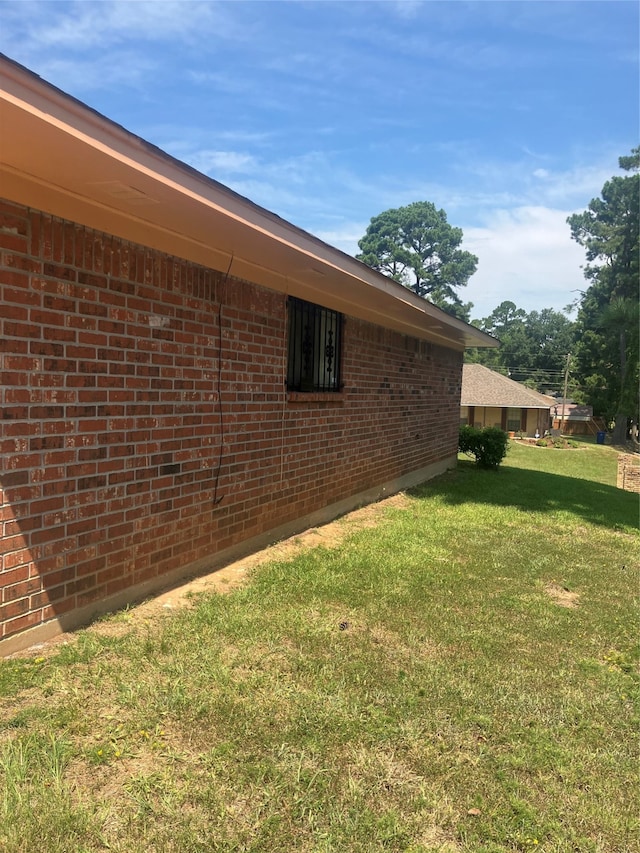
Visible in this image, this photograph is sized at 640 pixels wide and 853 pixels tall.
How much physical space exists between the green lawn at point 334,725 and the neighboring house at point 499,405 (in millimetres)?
34659

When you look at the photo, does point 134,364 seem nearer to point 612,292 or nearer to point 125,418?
point 125,418

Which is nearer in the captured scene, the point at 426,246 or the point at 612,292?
the point at 612,292

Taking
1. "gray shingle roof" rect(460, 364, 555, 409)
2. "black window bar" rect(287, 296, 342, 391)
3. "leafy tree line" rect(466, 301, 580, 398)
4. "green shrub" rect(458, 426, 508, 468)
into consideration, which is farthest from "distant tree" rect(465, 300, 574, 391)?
"black window bar" rect(287, 296, 342, 391)

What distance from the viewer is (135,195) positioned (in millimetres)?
3188

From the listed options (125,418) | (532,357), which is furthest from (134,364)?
(532,357)

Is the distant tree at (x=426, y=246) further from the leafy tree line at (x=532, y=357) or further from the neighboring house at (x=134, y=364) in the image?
the neighboring house at (x=134, y=364)

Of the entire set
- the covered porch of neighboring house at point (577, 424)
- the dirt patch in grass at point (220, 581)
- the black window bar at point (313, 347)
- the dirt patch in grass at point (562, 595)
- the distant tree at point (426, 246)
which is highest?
the distant tree at point (426, 246)

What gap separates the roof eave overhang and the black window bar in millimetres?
508

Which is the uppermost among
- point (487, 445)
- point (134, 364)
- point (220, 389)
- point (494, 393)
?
point (494, 393)

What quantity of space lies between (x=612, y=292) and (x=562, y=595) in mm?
37822

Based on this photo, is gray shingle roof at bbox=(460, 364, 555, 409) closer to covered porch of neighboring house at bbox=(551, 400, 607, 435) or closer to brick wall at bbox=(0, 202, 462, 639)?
covered porch of neighboring house at bbox=(551, 400, 607, 435)

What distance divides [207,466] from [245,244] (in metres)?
1.79

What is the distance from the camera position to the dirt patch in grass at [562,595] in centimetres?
454

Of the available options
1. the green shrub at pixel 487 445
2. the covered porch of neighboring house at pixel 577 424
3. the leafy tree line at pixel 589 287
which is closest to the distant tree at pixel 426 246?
the leafy tree line at pixel 589 287
